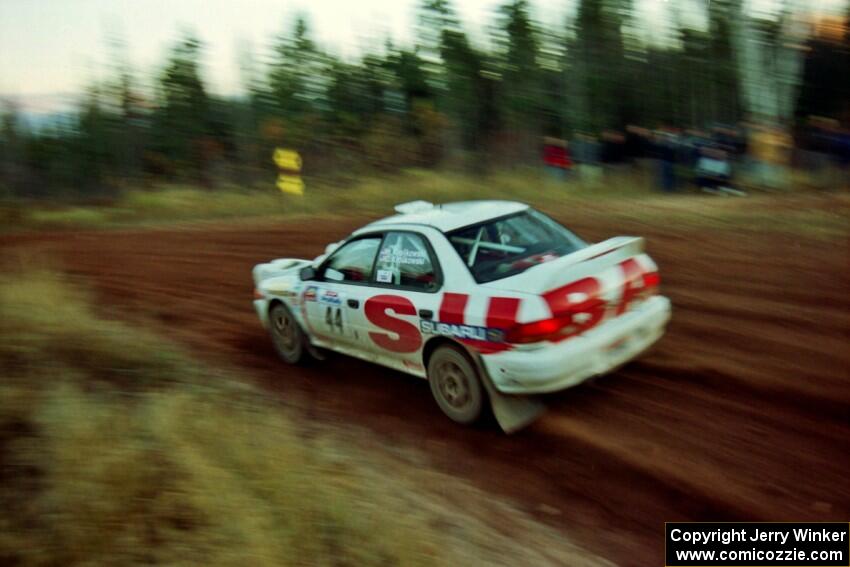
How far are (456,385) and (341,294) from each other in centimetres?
141

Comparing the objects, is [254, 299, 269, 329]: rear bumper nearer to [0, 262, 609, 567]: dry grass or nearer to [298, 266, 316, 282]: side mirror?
[298, 266, 316, 282]: side mirror

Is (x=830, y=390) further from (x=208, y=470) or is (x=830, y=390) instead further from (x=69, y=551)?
(x=69, y=551)

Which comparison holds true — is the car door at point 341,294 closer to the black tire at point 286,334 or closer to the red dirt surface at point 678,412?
the black tire at point 286,334

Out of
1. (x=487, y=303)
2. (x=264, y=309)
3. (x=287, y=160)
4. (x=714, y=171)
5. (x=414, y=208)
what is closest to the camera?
(x=487, y=303)

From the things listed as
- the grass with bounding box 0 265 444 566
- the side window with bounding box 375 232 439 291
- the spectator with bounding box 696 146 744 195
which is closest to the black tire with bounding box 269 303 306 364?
the side window with bounding box 375 232 439 291

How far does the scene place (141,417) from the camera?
434cm

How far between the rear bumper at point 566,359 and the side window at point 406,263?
84 centimetres

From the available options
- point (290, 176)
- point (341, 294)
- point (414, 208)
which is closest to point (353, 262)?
point (341, 294)

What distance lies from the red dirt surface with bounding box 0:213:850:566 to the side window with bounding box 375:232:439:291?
3.28 feet

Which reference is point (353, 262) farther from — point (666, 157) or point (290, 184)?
point (290, 184)

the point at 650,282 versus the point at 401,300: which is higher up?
the point at 650,282

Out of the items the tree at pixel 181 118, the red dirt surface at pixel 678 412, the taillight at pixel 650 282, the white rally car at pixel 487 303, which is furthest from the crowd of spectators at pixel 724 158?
the tree at pixel 181 118

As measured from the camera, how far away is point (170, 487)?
3676mm

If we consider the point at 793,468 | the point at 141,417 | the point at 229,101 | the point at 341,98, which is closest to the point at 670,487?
the point at 793,468
